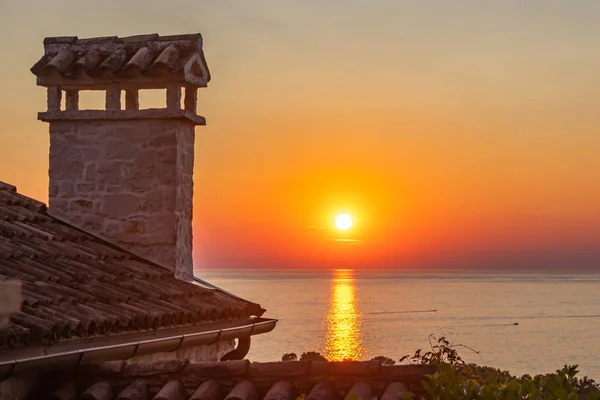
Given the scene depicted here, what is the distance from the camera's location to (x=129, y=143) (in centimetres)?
1044

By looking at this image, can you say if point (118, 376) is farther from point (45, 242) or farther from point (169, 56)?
point (169, 56)

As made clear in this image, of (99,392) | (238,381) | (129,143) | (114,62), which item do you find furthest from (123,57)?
(238,381)

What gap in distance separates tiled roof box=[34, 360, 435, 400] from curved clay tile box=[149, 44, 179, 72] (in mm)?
4763

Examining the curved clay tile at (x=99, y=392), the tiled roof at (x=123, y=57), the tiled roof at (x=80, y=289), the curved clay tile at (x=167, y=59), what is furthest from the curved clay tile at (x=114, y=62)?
the curved clay tile at (x=99, y=392)

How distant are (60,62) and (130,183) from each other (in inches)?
67.7

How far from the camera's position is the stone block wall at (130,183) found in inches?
401

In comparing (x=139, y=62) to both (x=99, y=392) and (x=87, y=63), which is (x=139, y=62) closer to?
(x=87, y=63)

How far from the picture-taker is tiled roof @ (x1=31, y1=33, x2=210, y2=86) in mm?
10633

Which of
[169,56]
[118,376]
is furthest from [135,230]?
[118,376]

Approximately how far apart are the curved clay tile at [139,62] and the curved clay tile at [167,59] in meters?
0.09

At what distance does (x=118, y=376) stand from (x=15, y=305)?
176cm

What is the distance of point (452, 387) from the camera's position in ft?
18.2

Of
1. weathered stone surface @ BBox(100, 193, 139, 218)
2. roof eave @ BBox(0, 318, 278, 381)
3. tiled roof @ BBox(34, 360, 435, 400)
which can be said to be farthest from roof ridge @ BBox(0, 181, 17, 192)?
tiled roof @ BBox(34, 360, 435, 400)

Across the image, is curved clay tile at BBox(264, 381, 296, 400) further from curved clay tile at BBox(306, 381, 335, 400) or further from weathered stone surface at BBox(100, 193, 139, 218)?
weathered stone surface at BBox(100, 193, 139, 218)
